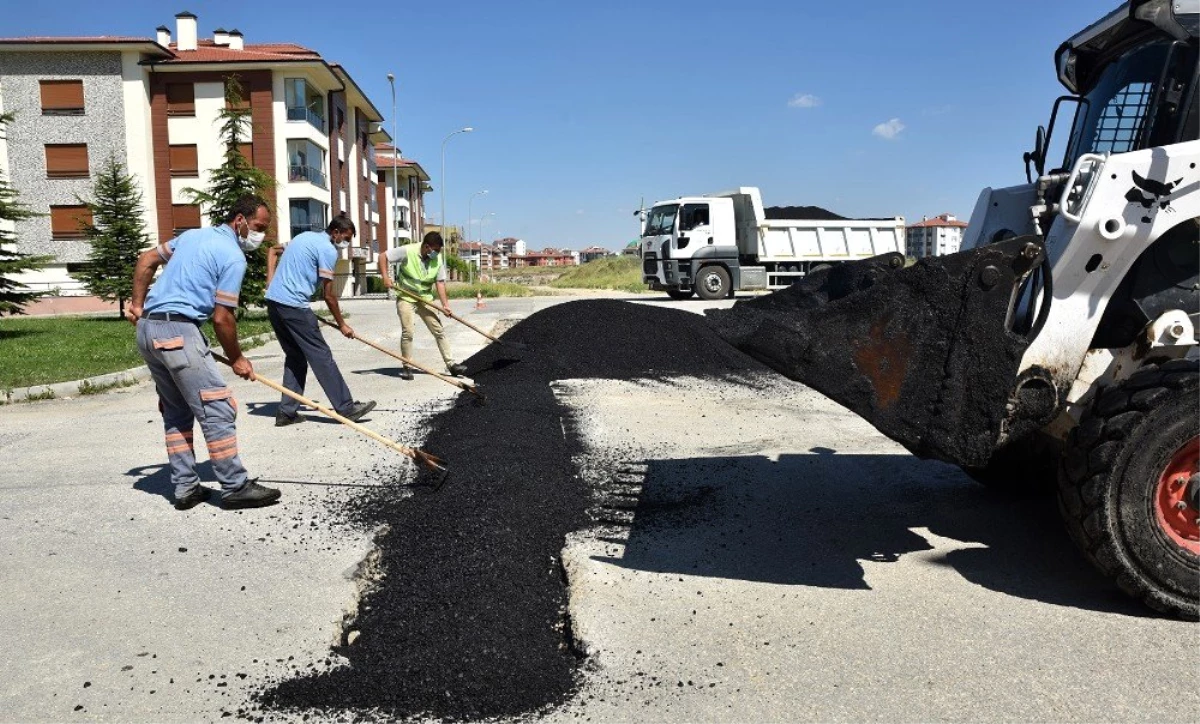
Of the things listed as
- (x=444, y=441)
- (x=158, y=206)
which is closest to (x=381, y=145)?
(x=158, y=206)

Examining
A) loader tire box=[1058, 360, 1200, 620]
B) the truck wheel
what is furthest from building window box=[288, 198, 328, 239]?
loader tire box=[1058, 360, 1200, 620]

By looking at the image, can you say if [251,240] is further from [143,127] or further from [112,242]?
[143,127]

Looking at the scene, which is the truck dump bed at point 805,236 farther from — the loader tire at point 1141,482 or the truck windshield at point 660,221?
the loader tire at point 1141,482

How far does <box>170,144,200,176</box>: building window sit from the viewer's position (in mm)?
37656

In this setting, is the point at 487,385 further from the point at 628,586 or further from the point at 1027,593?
the point at 1027,593

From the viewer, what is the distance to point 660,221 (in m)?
26.2

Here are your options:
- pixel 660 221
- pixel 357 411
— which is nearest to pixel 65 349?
pixel 357 411

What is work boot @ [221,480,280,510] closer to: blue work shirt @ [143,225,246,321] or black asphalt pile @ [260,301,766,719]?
black asphalt pile @ [260,301,766,719]

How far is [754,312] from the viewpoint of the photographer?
155 inches

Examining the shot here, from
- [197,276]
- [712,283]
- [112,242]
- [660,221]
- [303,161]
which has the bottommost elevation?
[712,283]

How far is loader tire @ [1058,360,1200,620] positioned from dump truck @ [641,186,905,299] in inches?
867

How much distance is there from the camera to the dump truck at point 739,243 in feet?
83.7

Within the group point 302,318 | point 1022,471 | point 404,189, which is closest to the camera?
point 1022,471

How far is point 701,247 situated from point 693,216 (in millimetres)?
901
